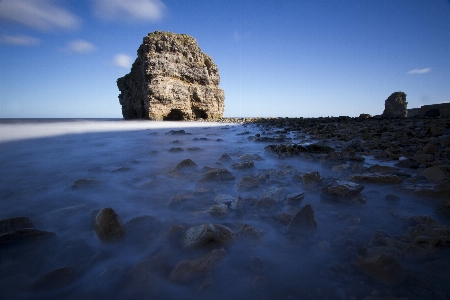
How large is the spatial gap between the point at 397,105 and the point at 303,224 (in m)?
29.0

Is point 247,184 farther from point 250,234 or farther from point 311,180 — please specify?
point 250,234

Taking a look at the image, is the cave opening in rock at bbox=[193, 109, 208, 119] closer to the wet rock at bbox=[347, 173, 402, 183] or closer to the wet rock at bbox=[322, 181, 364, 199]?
the wet rock at bbox=[347, 173, 402, 183]

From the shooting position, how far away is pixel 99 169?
2668mm

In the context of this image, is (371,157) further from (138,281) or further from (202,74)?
(202,74)

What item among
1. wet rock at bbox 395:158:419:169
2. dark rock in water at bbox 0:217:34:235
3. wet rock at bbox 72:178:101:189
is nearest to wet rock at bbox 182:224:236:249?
dark rock in water at bbox 0:217:34:235

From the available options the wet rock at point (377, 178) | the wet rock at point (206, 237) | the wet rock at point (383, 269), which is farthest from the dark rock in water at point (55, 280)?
the wet rock at point (377, 178)

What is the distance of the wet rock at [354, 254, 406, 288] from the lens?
0.83 metres

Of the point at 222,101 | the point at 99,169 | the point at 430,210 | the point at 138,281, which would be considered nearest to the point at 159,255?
the point at 138,281

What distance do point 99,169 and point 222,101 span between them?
25.1 metres

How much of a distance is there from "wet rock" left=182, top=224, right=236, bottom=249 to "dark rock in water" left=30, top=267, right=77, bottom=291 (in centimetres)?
50

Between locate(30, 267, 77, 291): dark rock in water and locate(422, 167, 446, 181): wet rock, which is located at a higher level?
locate(422, 167, 446, 181): wet rock

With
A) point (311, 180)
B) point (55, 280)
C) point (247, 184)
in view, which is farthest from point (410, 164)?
point (55, 280)

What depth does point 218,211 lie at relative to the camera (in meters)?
1.44

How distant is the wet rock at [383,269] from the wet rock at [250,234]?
1.52ft
